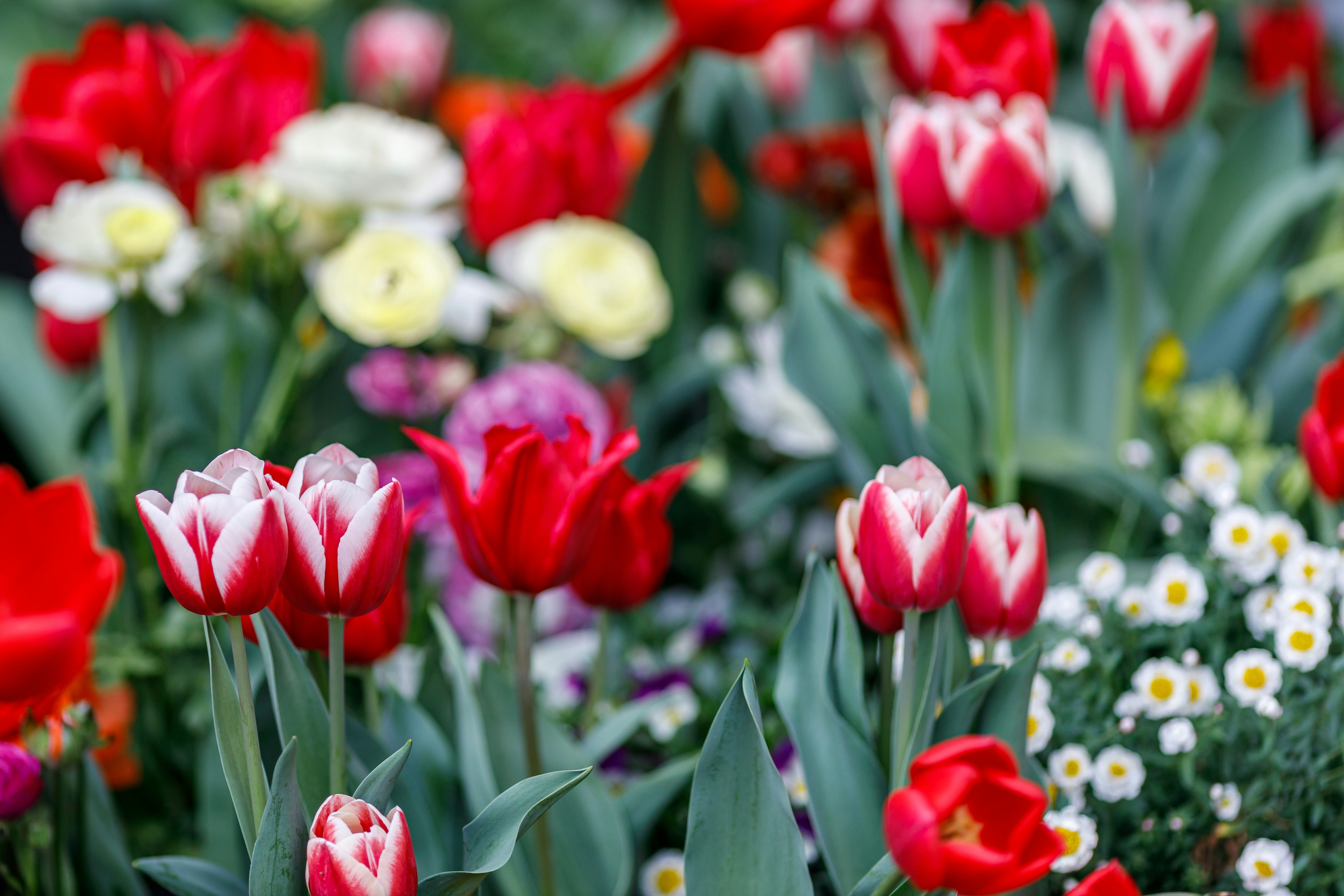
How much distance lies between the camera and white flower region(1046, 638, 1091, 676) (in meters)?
0.59

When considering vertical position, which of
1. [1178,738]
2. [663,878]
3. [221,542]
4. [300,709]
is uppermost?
[221,542]

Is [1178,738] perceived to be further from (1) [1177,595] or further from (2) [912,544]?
(2) [912,544]

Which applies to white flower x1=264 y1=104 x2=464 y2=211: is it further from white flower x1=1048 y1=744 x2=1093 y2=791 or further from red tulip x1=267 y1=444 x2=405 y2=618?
white flower x1=1048 y1=744 x2=1093 y2=791

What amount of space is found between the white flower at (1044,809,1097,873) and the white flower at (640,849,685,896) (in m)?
0.20

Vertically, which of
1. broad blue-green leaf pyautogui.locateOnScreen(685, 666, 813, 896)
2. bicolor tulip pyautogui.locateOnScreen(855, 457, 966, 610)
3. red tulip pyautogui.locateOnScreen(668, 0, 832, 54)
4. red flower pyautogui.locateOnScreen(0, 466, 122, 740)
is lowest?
broad blue-green leaf pyautogui.locateOnScreen(685, 666, 813, 896)

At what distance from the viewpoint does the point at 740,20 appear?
86cm

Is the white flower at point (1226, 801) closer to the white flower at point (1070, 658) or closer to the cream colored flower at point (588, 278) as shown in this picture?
the white flower at point (1070, 658)

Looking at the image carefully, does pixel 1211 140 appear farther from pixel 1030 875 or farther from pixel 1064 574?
pixel 1030 875

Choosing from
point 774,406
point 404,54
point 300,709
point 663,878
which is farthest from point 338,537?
point 404,54

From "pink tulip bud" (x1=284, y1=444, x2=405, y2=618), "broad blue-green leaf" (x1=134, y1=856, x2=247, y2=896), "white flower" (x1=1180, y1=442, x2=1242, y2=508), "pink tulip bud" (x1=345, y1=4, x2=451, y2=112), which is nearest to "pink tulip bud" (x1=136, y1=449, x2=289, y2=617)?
"pink tulip bud" (x1=284, y1=444, x2=405, y2=618)

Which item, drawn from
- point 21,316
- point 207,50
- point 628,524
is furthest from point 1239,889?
point 21,316

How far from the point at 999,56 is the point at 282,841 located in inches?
25.1

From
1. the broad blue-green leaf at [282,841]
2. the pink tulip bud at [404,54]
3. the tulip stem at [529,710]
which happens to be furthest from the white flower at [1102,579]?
the pink tulip bud at [404,54]

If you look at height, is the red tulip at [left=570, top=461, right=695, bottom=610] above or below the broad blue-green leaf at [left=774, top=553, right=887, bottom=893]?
above
